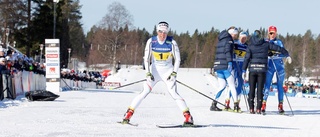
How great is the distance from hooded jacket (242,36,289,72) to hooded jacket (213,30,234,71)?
42 cm

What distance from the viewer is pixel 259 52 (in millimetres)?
12703

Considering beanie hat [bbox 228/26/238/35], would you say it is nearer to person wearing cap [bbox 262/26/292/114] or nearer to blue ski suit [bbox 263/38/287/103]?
person wearing cap [bbox 262/26/292/114]

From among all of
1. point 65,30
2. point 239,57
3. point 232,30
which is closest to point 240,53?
point 239,57

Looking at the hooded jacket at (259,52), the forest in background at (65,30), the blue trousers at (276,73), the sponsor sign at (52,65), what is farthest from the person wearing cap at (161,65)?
the forest in background at (65,30)

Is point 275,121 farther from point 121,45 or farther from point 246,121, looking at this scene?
point 121,45

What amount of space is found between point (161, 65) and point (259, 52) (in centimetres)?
446

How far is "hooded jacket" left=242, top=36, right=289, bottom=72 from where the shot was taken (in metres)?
12.7

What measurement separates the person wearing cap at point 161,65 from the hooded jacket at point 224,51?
4090 millimetres

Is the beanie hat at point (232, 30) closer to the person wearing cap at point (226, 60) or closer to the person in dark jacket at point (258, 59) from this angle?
the person wearing cap at point (226, 60)

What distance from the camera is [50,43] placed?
27.5m

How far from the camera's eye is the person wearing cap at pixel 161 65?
8.80 meters

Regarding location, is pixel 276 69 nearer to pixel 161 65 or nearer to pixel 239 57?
pixel 239 57

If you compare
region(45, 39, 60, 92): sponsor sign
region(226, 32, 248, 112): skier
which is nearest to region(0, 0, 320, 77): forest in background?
region(45, 39, 60, 92): sponsor sign

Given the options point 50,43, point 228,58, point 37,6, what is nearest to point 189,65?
point 37,6
